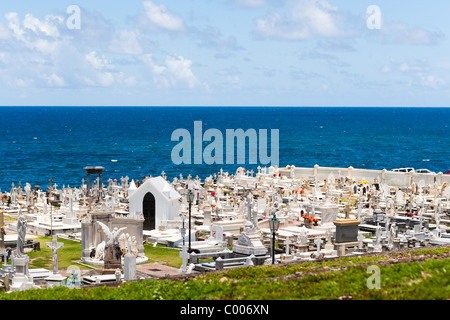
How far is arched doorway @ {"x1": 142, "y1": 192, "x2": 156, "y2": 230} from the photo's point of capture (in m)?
33.2

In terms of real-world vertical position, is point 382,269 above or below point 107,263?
above

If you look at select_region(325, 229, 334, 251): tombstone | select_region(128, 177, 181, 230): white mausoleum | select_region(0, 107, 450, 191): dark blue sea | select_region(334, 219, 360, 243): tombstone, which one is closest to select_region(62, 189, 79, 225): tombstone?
select_region(128, 177, 181, 230): white mausoleum

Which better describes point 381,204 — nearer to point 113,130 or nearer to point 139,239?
point 139,239

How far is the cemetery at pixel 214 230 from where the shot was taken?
2072cm

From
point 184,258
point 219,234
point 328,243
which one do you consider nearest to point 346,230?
point 328,243

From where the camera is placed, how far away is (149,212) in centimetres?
3331

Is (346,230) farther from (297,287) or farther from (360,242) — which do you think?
(297,287)

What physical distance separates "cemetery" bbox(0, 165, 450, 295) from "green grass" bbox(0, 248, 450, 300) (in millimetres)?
571

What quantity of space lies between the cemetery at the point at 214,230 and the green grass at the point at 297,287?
0.57 meters

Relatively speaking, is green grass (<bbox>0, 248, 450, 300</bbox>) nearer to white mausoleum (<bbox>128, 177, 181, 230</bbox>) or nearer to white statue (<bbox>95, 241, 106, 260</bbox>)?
white statue (<bbox>95, 241, 106, 260</bbox>)

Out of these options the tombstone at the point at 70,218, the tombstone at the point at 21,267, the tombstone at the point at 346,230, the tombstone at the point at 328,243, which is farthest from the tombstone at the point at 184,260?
the tombstone at the point at 70,218

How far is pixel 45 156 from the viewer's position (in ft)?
333
